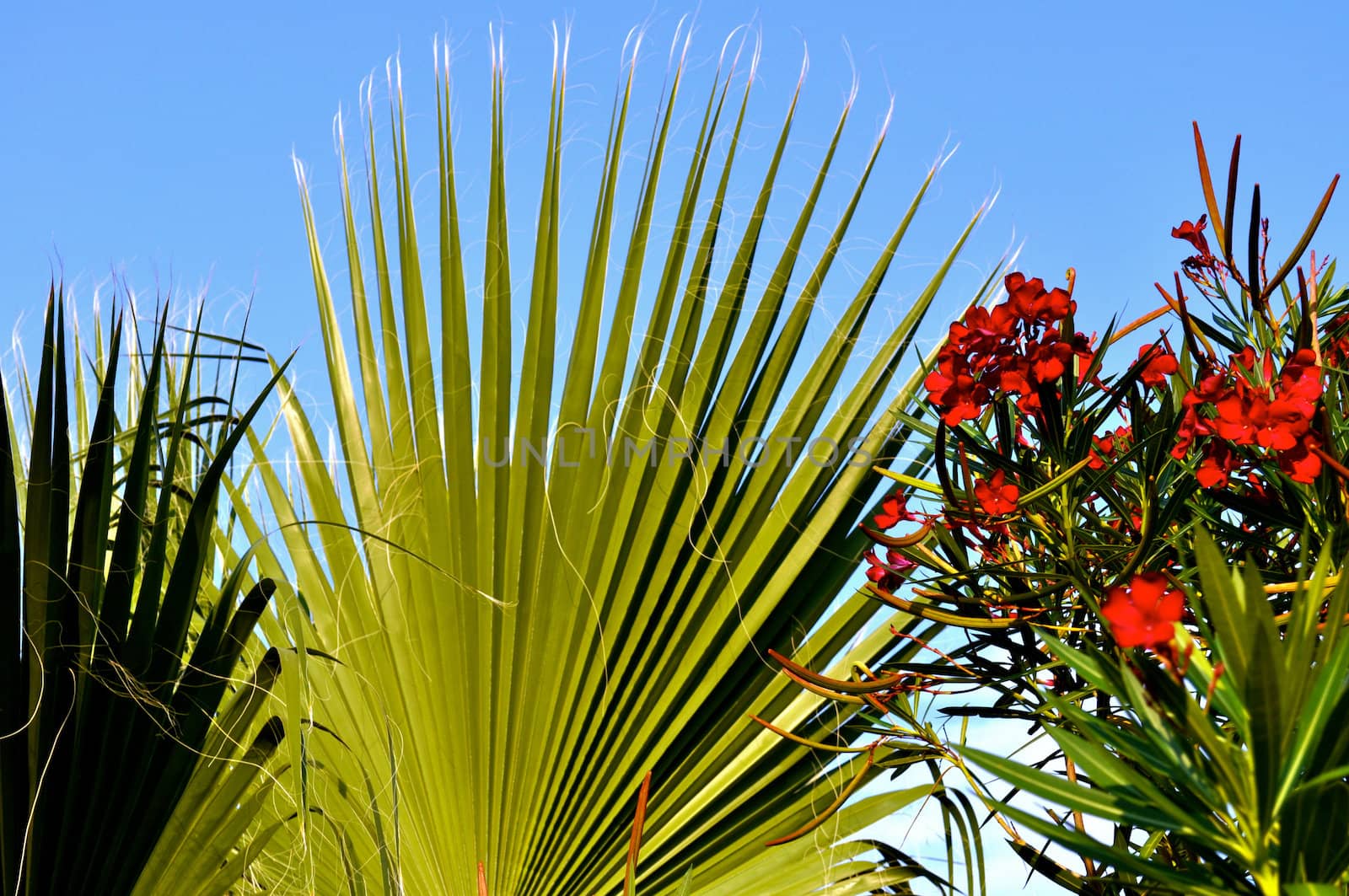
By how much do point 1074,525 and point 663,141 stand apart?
0.85 m

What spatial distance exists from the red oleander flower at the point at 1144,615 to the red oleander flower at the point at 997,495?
48 centimetres

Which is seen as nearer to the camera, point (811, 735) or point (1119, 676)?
point (1119, 676)

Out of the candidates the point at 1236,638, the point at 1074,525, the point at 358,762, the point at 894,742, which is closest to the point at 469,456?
the point at 358,762

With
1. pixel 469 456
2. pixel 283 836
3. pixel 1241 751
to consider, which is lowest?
pixel 283 836

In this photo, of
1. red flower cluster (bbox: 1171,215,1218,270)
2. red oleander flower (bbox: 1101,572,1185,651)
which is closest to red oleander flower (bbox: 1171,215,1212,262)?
red flower cluster (bbox: 1171,215,1218,270)

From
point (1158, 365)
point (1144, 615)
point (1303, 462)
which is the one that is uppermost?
point (1158, 365)

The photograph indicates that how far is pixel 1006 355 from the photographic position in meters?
1.14

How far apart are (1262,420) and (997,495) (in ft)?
0.83

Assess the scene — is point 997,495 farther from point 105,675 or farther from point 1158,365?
point 105,675

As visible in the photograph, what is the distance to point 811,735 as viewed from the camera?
4.73 ft

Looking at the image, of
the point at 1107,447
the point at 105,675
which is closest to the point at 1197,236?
the point at 1107,447

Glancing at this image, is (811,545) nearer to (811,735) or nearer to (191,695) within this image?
(811,735)

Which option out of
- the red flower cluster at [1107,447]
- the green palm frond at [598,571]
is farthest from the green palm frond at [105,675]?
the red flower cluster at [1107,447]

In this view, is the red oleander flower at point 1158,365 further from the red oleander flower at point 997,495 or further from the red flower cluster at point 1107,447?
the red oleander flower at point 997,495
